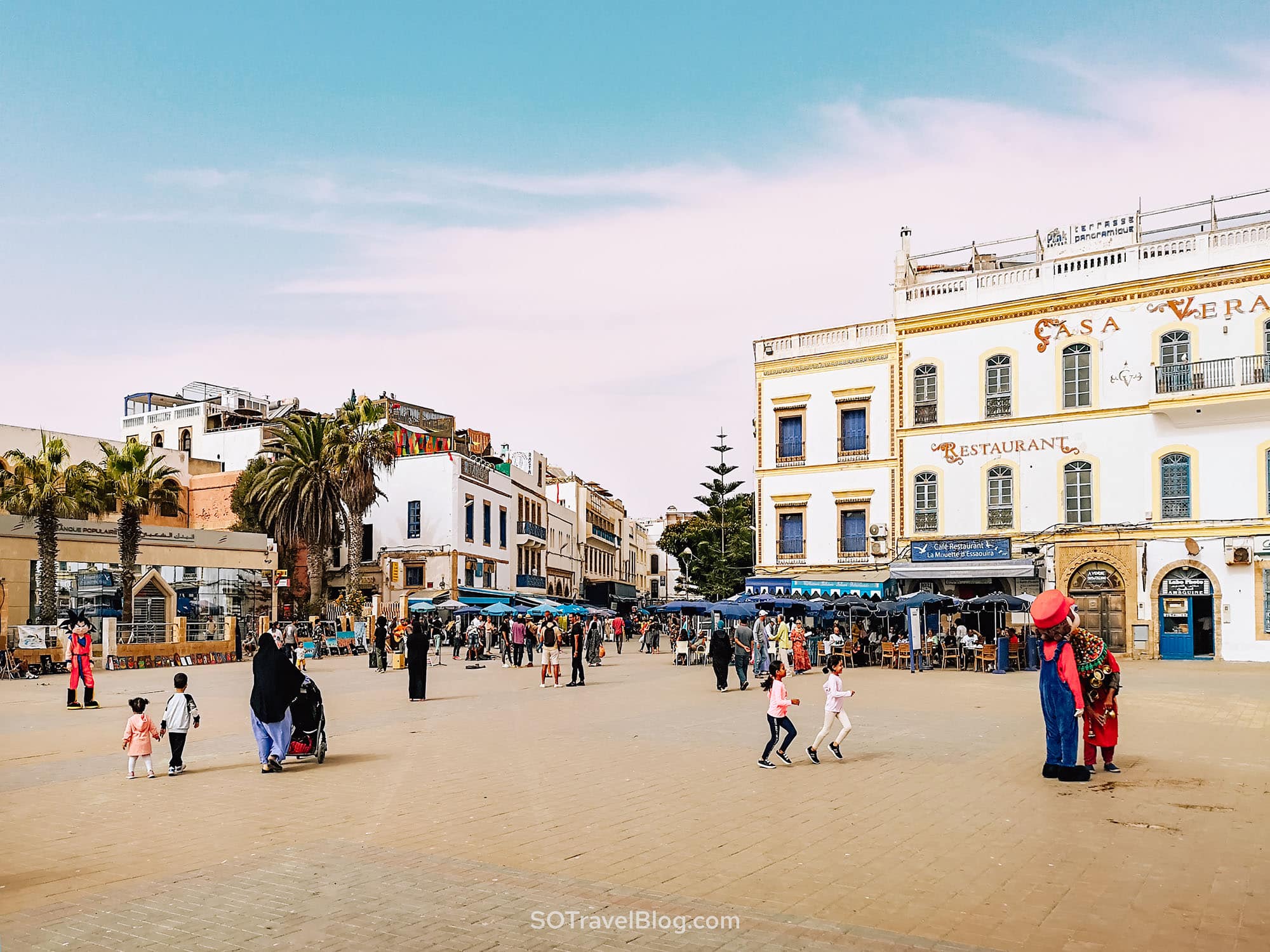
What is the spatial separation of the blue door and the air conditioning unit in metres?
1.70

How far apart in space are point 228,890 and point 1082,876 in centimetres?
552

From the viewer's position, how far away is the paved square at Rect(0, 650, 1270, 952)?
631 centimetres

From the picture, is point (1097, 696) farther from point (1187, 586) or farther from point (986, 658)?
point (1187, 586)

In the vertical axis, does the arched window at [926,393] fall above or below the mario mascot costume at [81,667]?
above

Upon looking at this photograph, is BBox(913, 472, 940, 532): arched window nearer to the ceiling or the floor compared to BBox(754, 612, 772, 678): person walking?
nearer to the ceiling

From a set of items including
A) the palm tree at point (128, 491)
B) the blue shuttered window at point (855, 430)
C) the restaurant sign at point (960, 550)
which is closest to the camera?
the restaurant sign at point (960, 550)

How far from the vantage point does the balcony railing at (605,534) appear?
274 ft

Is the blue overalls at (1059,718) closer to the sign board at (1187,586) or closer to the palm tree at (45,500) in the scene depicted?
the sign board at (1187,586)

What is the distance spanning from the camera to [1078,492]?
3497 centimetres

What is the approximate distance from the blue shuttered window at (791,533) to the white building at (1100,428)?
1839mm

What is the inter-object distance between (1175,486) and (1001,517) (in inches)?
206

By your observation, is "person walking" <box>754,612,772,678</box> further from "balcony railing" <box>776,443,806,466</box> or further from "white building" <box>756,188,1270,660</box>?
"balcony railing" <box>776,443,806,466</box>

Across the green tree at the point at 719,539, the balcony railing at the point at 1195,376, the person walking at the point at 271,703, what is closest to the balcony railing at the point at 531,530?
the green tree at the point at 719,539

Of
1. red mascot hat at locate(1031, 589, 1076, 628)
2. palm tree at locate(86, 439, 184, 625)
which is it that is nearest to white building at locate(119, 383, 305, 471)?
palm tree at locate(86, 439, 184, 625)
